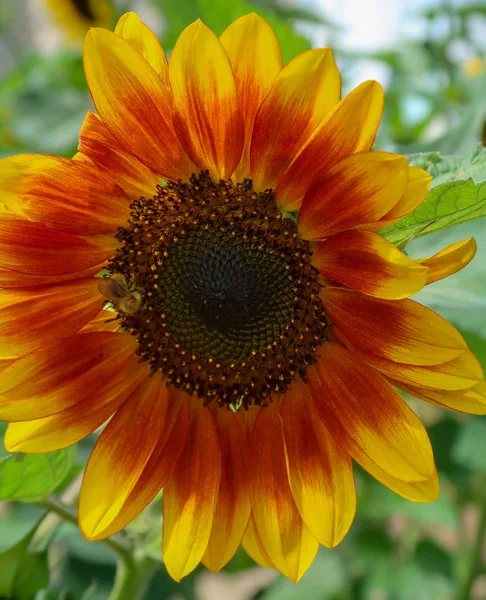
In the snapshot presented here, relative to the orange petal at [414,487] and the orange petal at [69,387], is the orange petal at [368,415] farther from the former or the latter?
the orange petal at [69,387]

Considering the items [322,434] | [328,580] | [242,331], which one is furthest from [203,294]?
[328,580]

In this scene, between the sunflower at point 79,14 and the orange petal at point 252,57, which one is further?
the sunflower at point 79,14

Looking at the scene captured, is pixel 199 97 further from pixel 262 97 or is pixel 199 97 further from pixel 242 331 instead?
pixel 242 331

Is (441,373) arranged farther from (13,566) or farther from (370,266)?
(13,566)

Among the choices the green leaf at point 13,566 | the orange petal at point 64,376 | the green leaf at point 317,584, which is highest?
the orange petal at point 64,376

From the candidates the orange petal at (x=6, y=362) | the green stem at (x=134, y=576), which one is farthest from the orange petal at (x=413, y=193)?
the green stem at (x=134, y=576)
